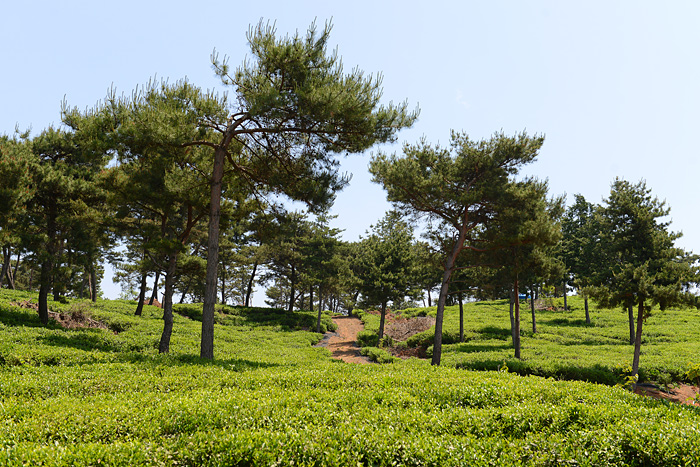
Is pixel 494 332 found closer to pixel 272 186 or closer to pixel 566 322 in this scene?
pixel 566 322

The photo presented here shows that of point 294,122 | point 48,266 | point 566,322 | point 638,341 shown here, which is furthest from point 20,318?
point 566,322

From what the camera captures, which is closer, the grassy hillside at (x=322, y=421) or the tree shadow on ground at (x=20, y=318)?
the grassy hillside at (x=322, y=421)

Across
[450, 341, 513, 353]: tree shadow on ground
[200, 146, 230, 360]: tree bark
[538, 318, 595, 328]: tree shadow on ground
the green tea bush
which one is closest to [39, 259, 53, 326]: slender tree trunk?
[200, 146, 230, 360]: tree bark

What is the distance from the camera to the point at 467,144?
1975 centimetres

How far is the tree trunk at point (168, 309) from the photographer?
15.1 m

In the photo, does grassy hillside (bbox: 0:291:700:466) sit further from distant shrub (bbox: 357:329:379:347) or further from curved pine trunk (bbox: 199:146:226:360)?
distant shrub (bbox: 357:329:379:347)

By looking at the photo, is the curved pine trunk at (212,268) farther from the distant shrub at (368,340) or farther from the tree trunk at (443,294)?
the distant shrub at (368,340)

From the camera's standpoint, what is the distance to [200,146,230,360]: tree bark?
44.2ft

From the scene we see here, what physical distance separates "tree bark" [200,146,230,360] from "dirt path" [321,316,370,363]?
31.9ft

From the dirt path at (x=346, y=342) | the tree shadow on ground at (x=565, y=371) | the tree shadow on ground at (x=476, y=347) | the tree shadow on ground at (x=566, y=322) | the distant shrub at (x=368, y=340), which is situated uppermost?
the tree shadow on ground at (x=565, y=371)

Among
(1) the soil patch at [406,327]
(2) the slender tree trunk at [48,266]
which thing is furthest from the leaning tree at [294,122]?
(1) the soil patch at [406,327]

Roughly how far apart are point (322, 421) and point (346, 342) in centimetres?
2702

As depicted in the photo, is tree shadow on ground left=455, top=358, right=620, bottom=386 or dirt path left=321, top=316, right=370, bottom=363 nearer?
tree shadow on ground left=455, top=358, right=620, bottom=386

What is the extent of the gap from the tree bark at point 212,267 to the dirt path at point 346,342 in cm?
971
